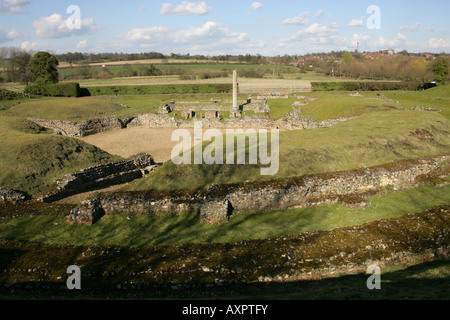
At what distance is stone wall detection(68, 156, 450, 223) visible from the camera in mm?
13891

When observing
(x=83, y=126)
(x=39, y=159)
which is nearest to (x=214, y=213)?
(x=39, y=159)

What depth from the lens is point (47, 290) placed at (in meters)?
9.04

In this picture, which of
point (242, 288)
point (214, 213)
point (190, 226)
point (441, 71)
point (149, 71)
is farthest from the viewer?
point (149, 71)

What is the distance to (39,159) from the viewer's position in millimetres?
21016

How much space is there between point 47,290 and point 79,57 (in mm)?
183389

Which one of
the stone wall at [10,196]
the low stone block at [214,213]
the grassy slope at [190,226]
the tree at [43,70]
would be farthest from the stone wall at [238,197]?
the tree at [43,70]

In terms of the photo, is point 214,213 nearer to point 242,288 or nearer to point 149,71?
point 242,288

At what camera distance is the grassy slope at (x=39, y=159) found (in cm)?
1900

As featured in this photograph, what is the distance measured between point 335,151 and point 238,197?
8615mm

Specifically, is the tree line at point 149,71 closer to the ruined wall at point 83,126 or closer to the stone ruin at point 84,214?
the ruined wall at point 83,126

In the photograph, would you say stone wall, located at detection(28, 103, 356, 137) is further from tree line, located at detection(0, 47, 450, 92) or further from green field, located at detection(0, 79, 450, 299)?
tree line, located at detection(0, 47, 450, 92)

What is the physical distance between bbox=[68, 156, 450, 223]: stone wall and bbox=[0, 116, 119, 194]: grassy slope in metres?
7.96
